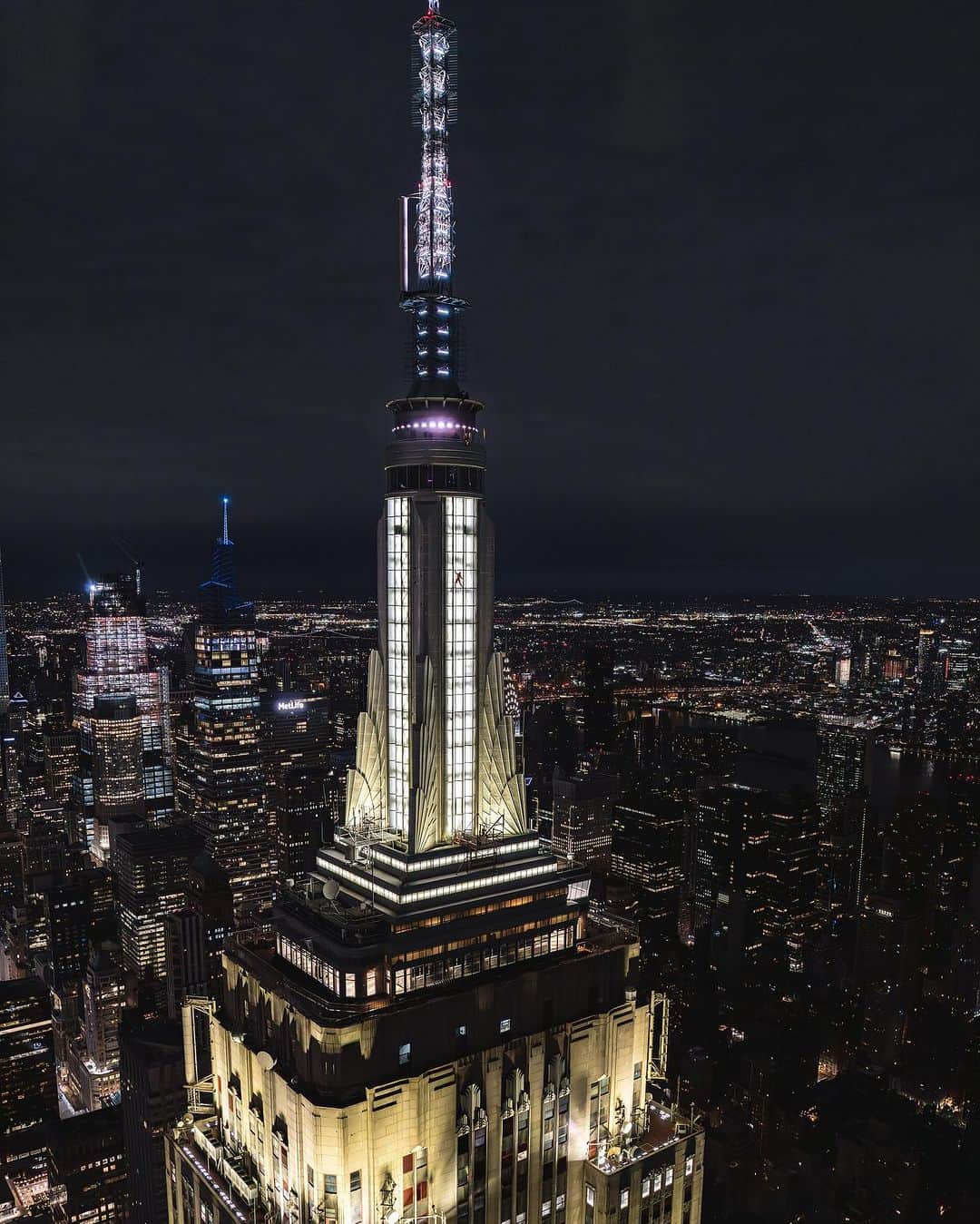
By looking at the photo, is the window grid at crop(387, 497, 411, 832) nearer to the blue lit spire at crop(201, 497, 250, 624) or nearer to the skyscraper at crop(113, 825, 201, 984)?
the skyscraper at crop(113, 825, 201, 984)

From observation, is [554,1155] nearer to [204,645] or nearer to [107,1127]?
[107,1127]

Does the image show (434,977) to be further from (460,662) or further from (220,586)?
(220,586)

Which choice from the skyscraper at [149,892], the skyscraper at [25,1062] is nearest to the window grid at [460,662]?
the skyscraper at [25,1062]

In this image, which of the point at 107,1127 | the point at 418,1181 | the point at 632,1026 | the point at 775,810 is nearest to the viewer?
the point at 418,1181

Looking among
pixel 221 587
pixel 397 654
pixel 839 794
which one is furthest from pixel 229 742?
pixel 397 654

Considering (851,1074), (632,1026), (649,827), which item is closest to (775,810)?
(649,827)

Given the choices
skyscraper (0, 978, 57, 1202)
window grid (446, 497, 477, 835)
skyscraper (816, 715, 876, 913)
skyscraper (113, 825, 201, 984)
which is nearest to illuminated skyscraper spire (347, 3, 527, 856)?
window grid (446, 497, 477, 835)
